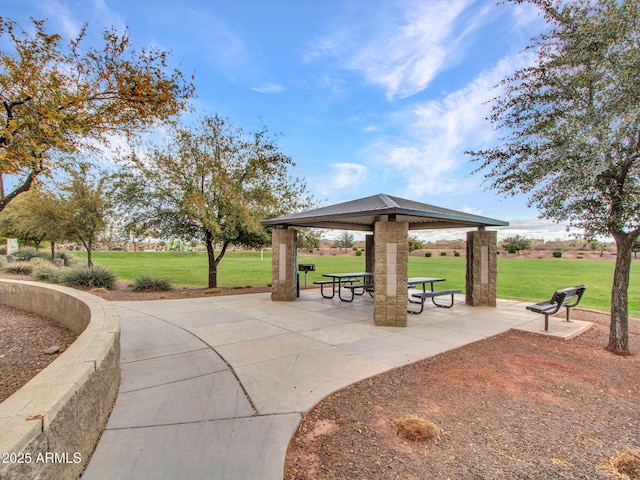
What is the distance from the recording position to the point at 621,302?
5.97 metres

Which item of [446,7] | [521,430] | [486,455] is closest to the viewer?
[486,455]

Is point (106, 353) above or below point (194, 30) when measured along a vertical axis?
below

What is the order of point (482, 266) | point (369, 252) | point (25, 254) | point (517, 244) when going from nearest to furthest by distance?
1. point (482, 266)
2. point (369, 252)
3. point (25, 254)
4. point (517, 244)

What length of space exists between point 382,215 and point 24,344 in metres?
7.07

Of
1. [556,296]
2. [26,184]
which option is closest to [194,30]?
[26,184]

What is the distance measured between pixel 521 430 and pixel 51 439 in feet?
12.3

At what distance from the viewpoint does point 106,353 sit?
326cm

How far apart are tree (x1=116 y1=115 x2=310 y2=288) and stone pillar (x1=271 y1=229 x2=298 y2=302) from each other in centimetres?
172

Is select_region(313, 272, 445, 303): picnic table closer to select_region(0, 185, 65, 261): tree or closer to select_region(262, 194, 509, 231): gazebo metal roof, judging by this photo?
select_region(262, 194, 509, 231): gazebo metal roof

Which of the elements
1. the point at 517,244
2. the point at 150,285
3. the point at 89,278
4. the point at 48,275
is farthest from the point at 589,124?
the point at 517,244

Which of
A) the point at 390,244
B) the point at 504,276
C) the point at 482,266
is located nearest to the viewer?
the point at 390,244

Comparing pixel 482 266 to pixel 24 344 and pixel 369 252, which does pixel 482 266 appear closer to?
pixel 369 252

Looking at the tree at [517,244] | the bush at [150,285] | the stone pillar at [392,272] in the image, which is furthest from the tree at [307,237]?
the tree at [517,244]

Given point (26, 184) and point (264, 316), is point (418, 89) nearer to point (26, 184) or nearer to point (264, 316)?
point (264, 316)
